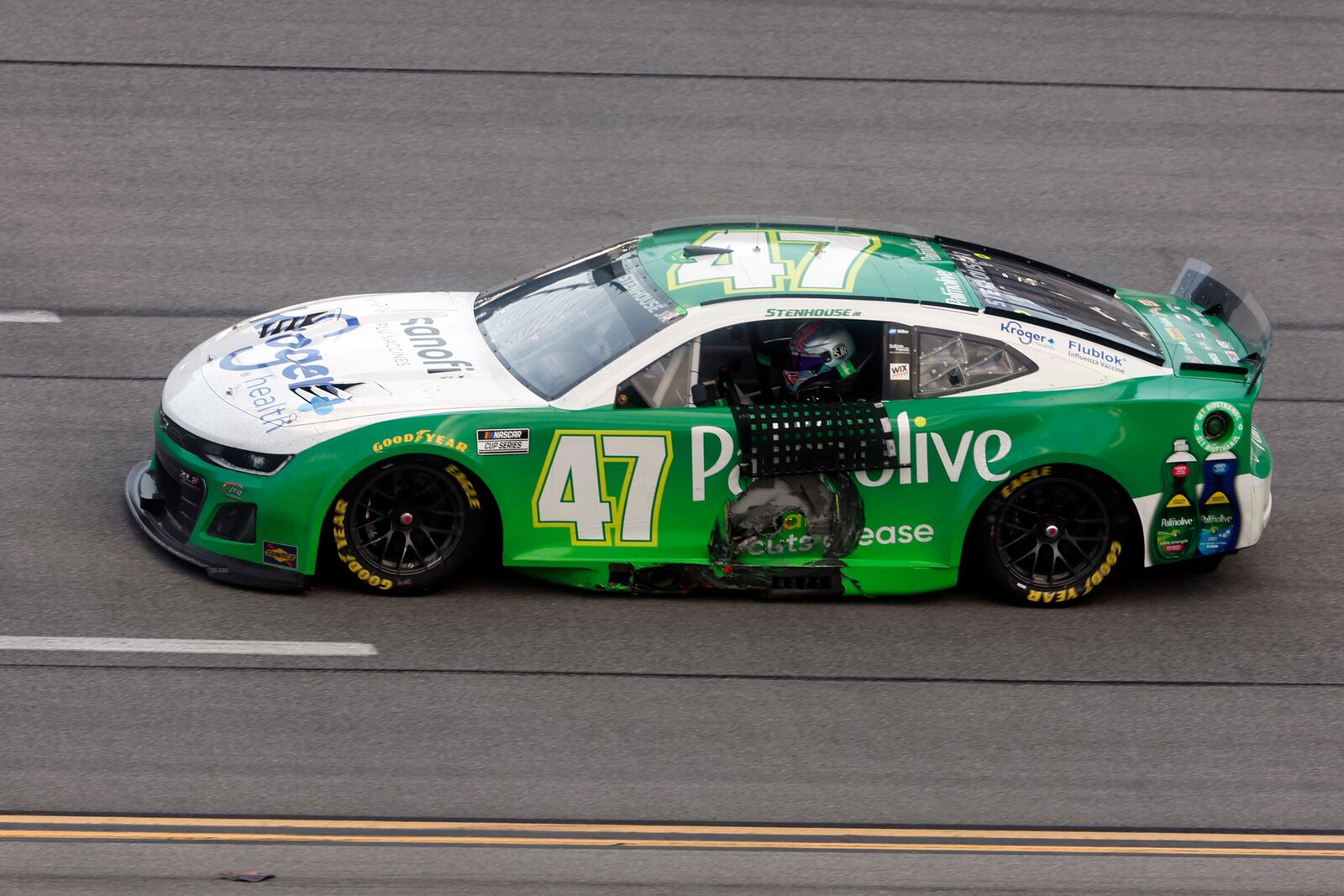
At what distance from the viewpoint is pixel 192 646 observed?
7.21 meters

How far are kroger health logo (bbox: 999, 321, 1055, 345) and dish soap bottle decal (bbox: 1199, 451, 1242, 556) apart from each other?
35.9 inches

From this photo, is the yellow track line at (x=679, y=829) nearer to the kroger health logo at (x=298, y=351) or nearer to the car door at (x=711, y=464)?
the car door at (x=711, y=464)

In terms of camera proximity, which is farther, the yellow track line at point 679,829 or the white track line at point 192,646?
the white track line at point 192,646

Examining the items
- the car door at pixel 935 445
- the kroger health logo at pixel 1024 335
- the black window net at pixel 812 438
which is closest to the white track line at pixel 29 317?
the black window net at pixel 812 438

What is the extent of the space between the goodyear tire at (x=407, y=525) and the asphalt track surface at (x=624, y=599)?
6.3 inches

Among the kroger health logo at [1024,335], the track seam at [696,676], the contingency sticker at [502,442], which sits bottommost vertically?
the track seam at [696,676]

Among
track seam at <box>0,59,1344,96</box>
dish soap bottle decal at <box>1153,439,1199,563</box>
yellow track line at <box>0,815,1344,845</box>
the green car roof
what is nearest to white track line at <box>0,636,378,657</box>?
yellow track line at <box>0,815,1344,845</box>

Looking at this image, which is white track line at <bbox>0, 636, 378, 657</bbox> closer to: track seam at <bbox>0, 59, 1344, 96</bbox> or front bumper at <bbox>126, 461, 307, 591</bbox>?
front bumper at <bbox>126, 461, 307, 591</bbox>

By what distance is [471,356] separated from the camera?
7871mm

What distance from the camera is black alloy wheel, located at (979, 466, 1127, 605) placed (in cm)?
769

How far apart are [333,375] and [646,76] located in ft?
19.0

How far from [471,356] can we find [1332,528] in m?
4.50

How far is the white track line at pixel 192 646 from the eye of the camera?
7.18 m

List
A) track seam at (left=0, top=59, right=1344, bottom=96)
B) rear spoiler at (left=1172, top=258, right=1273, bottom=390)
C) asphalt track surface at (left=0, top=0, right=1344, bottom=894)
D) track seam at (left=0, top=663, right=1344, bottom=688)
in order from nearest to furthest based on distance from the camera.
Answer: asphalt track surface at (left=0, top=0, right=1344, bottom=894)
track seam at (left=0, top=663, right=1344, bottom=688)
rear spoiler at (left=1172, top=258, right=1273, bottom=390)
track seam at (left=0, top=59, right=1344, bottom=96)
